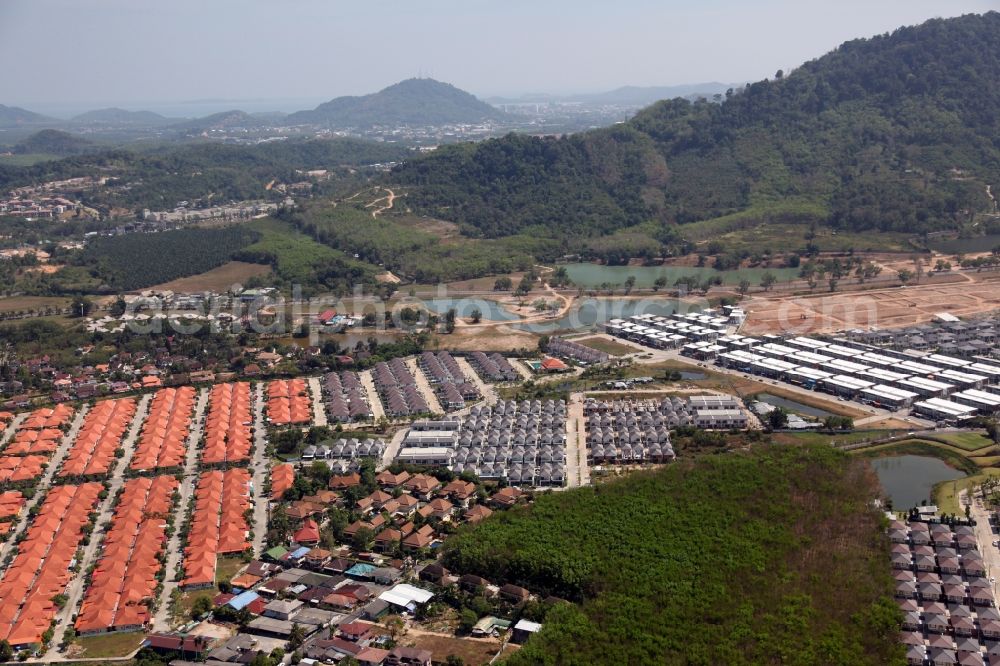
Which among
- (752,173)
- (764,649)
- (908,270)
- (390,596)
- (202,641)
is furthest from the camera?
(752,173)

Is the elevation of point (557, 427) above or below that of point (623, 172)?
below

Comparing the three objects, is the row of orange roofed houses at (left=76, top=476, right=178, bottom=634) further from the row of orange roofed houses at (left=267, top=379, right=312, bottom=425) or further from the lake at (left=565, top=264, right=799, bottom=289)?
the lake at (left=565, top=264, right=799, bottom=289)

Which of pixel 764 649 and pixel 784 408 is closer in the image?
pixel 764 649

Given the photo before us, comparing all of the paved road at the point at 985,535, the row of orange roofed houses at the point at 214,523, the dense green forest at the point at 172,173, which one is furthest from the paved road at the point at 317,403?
the dense green forest at the point at 172,173

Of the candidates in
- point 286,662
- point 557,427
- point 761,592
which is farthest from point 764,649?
point 557,427

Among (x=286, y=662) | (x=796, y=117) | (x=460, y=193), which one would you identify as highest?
(x=796, y=117)

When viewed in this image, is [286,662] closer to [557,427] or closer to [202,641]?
[202,641]

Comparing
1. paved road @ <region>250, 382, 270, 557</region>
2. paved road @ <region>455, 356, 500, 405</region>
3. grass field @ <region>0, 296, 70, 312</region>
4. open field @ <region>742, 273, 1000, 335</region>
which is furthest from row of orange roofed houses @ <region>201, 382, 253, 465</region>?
open field @ <region>742, 273, 1000, 335</region>
